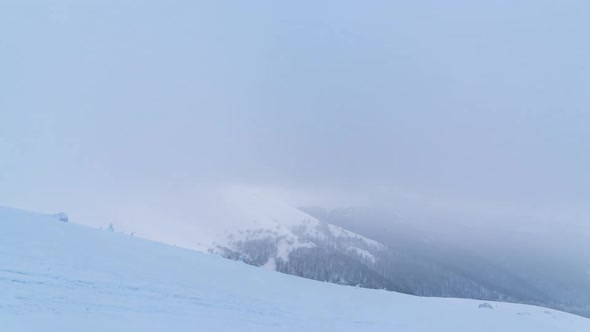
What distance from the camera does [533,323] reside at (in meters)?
24.6

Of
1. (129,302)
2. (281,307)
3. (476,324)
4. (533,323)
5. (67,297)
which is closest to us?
(67,297)

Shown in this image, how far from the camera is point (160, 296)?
43.9 feet

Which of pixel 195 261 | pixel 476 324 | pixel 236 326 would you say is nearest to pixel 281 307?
pixel 236 326

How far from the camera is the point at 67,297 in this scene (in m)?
10.6

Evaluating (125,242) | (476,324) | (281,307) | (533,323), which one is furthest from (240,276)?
(533,323)

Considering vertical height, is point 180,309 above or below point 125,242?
below

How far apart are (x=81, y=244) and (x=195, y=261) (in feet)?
21.7

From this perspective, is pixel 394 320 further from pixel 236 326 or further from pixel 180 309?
pixel 180 309

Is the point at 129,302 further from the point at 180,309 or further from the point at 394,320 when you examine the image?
the point at 394,320

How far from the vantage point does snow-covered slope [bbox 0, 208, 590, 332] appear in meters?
9.98

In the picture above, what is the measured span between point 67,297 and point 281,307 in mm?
9040

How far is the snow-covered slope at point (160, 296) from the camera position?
32.8ft

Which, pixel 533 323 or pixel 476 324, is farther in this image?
pixel 533 323

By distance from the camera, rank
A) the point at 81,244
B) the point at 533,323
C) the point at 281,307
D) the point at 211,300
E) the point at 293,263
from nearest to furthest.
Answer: the point at 211,300 → the point at 281,307 → the point at 81,244 → the point at 533,323 → the point at 293,263
